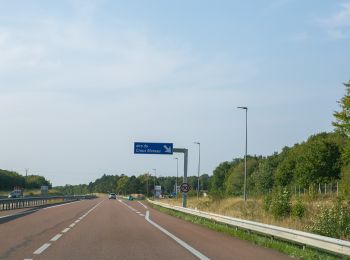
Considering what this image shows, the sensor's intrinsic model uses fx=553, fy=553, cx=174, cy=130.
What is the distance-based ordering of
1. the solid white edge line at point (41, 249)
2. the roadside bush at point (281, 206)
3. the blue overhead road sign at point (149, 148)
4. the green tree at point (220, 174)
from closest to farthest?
1. the solid white edge line at point (41, 249)
2. the roadside bush at point (281, 206)
3. the blue overhead road sign at point (149, 148)
4. the green tree at point (220, 174)

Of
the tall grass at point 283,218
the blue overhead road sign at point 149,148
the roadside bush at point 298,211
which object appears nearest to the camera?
the tall grass at point 283,218

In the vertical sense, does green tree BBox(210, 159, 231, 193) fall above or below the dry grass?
above

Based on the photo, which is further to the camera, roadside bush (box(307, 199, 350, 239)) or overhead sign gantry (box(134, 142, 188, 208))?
overhead sign gantry (box(134, 142, 188, 208))

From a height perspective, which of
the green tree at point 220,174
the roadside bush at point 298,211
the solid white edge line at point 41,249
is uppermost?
the green tree at point 220,174

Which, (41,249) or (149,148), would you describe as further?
(149,148)

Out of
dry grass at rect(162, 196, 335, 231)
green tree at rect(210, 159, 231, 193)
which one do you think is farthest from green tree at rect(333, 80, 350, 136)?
green tree at rect(210, 159, 231, 193)

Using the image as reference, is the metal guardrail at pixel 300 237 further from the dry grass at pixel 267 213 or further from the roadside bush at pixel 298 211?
the roadside bush at pixel 298 211

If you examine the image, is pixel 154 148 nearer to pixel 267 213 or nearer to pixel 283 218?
pixel 267 213

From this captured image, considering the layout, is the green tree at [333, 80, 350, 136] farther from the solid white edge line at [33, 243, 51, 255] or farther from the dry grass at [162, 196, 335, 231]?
the solid white edge line at [33, 243, 51, 255]

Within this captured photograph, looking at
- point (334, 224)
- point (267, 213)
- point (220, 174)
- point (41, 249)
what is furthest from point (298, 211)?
point (220, 174)

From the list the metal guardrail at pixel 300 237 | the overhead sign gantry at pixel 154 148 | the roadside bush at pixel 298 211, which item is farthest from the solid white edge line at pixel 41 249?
the overhead sign gantry at pixel 154 148

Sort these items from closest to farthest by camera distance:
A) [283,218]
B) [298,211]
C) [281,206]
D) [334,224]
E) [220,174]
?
1. [334,224]
2. [283,218]
3. [298,211]
4. [281,206]
5. [220,174]

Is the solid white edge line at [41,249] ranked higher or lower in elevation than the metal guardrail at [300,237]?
lower

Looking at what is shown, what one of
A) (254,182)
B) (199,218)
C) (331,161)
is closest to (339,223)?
(199,218)
